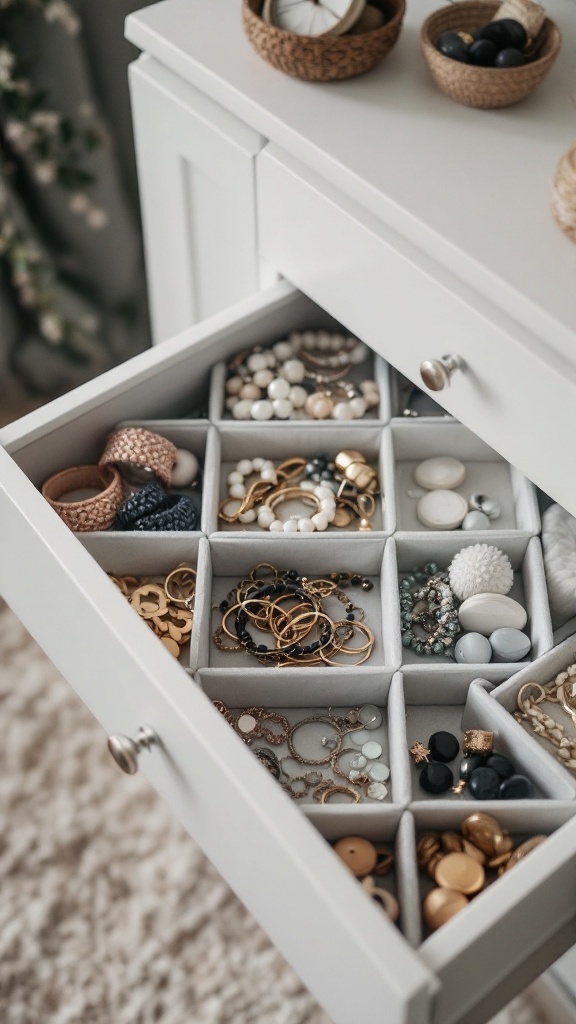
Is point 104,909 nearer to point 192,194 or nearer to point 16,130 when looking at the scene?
point 192,194

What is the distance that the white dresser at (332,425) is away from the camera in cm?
62

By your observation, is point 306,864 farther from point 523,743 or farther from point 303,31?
point 303,31

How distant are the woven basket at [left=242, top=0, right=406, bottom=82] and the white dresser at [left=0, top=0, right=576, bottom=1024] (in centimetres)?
2

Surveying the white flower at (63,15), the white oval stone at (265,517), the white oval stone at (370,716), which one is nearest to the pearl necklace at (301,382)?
the white oval stone at (265,517)

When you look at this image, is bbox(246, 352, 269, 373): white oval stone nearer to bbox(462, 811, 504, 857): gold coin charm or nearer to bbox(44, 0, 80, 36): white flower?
bbox(462, 811, 504, 857): gold coin charm

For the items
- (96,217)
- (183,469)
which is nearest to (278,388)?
(183,469)

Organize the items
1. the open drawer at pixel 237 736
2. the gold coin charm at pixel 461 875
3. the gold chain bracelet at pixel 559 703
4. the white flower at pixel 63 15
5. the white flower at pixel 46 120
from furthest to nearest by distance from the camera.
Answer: the white flower at pixel 46 120 < the white flower at pixel 63 15 < the gold chain bracelet at pixel 559 703 < the gold coin charm at pixel 461 875 < the open drawer at pixel 237 736

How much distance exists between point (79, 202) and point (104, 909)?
1.07 m

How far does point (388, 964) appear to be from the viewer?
21.3 inches

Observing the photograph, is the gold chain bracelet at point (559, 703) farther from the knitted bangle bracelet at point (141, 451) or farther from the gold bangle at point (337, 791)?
the knitted bangle bracelet at point (141, 451)

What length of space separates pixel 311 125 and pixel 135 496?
0.38 meters

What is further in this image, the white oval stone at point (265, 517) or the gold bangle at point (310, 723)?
the white oval stone at point (265, 517)

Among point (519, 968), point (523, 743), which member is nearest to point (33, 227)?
point (523, 743)

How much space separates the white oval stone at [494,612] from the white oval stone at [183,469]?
0.30 m
